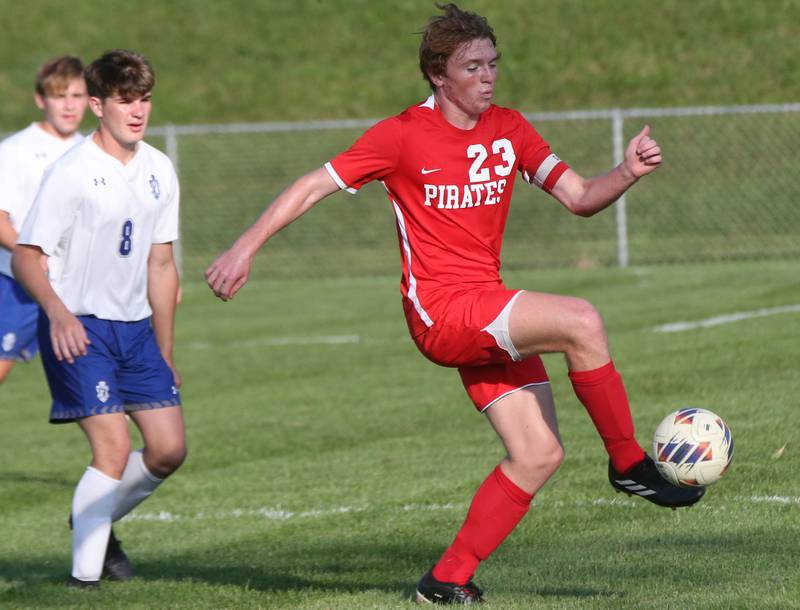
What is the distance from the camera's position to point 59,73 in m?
8.53

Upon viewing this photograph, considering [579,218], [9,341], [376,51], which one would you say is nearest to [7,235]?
[9,341]

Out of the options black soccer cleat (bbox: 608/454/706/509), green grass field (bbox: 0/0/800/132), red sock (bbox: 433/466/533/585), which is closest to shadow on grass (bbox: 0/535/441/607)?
red sock (bbox: 433/466/533/585)

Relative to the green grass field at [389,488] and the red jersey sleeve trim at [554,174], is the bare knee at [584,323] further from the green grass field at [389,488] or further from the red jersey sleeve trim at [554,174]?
the green grass field at [389,488]

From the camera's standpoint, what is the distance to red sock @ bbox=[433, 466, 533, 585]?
5590 millimetres

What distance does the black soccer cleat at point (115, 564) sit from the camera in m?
6.73

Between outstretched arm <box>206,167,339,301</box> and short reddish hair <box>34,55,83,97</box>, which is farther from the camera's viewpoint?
short reddish hair <box>34,55,83,97</box>

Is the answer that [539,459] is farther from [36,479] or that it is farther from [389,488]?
[36,479]

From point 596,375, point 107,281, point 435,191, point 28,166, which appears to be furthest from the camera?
point 28,166

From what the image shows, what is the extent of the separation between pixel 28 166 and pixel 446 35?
12.9 ft

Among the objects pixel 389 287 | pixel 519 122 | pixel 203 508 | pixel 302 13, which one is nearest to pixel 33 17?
pixel 302 13

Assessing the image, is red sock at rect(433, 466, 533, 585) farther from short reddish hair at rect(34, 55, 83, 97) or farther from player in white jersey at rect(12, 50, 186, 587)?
short reddish hair at rect(34, 55, 83, 97)

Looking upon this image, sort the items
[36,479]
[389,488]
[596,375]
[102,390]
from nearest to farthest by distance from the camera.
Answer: [596,375]
[102,390]
[389,488]
[36,479]

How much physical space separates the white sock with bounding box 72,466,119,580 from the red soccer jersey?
170 centimetres

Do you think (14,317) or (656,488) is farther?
(14,317)
